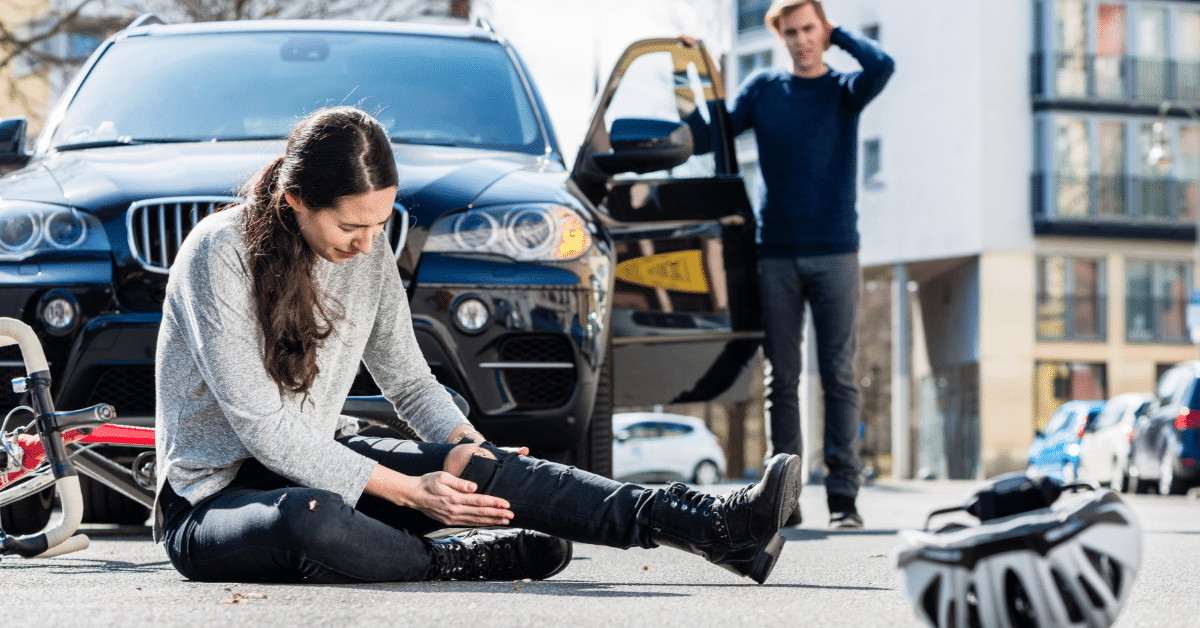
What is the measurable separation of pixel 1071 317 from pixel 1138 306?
171cm

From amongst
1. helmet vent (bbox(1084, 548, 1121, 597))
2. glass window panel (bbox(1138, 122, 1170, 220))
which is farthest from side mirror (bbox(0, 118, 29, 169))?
glass window panel (bbox(1138, 122, 1170, 220))

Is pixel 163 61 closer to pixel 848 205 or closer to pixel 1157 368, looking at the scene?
pixel 848 205

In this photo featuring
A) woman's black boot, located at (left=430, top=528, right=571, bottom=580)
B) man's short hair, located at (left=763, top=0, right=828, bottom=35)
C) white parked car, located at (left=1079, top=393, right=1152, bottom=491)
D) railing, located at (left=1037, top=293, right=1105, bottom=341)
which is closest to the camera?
woman's black boot, located at (left=430, top=528, right=571, bottom=580)

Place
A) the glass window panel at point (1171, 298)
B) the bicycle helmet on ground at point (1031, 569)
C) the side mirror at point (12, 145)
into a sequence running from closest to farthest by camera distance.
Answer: the bicycle helmet on ground at point (1031, 569) → the side mirror at point (12, 145) → the glass window panel at point (1171, 298)

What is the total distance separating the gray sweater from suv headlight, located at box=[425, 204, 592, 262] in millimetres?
897

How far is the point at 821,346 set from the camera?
6.18m

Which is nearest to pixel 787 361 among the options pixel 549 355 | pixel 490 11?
pixel 549 355

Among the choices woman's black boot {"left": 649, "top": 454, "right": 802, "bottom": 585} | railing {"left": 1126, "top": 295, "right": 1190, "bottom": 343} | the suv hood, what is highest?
the suv hood

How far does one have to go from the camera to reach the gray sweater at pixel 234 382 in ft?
11.0

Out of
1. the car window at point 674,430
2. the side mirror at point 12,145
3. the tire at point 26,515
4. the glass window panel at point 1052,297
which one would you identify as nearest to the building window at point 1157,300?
the glass window panel at point 1052,297

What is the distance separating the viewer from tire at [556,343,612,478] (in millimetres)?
5000

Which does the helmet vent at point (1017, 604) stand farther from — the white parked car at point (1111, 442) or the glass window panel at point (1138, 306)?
the glass window panel at point (1138, 306)

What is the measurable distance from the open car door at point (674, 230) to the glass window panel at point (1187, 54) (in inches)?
1214

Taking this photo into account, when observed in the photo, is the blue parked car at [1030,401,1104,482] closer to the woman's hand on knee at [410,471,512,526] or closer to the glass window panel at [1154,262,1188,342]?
the glass window panel at [1154,262,1188,342]
